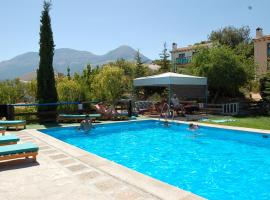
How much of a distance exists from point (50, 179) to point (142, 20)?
1982cm

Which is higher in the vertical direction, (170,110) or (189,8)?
(189,8)

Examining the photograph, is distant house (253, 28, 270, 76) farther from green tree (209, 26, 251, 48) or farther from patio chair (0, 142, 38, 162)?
patio chair (0, 142, 38, 162)

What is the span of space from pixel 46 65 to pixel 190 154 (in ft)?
31.0

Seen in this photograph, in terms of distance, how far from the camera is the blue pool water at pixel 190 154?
265 inches

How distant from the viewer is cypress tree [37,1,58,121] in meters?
15.0

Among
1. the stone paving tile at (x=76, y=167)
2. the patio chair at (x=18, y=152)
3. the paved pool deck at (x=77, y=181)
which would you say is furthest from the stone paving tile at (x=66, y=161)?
the patio chair at (x=18, y=152)

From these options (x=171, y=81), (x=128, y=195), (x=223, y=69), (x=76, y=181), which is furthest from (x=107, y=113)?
(x=128, y=195)

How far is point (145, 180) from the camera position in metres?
5.18

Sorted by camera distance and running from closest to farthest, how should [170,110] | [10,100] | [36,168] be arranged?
[36,168] → [170,110] → [10,100]

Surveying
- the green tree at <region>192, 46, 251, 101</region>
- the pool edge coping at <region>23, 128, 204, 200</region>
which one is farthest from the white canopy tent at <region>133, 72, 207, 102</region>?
the pool edge coping at <region>23, 128, 204, 200</region>

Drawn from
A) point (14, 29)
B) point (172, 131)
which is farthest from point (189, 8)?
point (14, 29)

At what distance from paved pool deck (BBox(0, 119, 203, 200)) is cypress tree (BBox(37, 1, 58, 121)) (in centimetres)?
856

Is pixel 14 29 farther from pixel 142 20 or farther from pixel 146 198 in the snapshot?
pixel 146 198

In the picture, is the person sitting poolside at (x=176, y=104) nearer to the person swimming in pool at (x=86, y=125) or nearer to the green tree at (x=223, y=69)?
the green tree at (x=223, y=69)
